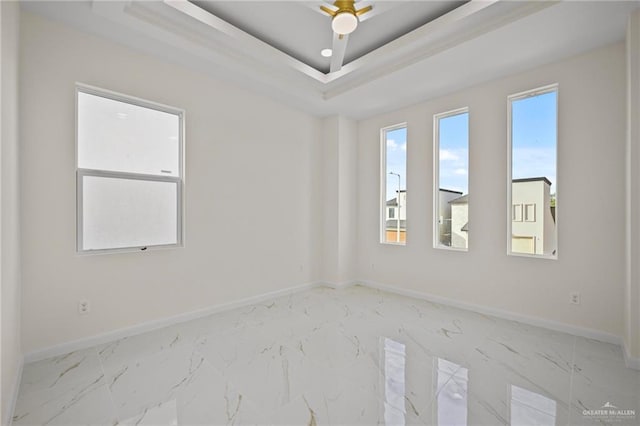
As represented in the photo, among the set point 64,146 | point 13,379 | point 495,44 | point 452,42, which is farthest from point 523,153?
point 13,379

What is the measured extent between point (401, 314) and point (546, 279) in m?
1.62

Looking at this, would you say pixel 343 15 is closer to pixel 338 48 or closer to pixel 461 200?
pixel 338 48

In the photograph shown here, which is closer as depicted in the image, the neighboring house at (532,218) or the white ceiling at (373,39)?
the white ceiling at (373,39)

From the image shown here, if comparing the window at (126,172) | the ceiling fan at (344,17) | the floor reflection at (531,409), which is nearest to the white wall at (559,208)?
the floor reflection at (531,409)

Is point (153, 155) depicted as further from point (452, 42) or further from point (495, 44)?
point (495, 44)

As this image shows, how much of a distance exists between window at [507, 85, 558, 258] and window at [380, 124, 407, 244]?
1459mm

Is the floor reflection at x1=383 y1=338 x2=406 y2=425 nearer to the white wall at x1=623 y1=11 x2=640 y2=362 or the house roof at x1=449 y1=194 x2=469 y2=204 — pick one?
the white wall at x1=623 y1=11 x2=640 y2=362

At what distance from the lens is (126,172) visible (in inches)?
119

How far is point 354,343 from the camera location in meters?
2.87

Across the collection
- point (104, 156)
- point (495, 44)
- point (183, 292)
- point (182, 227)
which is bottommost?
→ point (183, 292)

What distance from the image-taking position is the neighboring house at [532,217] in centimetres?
335

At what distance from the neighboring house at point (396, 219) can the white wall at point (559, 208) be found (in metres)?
0.15

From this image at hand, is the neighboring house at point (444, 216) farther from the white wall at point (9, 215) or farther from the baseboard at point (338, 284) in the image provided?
the white wall at point (9, 215)

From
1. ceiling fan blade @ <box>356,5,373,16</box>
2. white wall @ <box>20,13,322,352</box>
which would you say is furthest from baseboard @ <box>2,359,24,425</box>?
ceiling fan blade @ <box>356,5,373,16</box>
